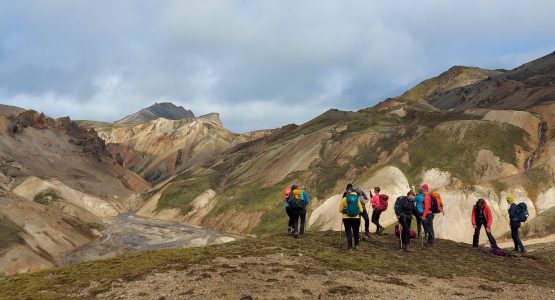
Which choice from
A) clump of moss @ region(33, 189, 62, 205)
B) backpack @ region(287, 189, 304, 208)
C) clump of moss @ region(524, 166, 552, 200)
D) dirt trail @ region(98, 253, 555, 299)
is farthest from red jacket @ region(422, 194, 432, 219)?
clump of moss @ region(33, 189, 62, 205)

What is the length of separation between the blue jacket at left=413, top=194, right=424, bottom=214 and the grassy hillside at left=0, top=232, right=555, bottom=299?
2262 millimetres

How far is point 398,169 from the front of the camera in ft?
342

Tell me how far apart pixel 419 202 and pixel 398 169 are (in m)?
78.0

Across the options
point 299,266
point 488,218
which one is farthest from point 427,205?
point 299,266

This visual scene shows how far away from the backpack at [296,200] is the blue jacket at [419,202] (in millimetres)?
6480

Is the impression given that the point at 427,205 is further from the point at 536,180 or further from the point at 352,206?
the point at 536,180

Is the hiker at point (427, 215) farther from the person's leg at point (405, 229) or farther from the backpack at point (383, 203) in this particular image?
the backpack at point (383, 203)

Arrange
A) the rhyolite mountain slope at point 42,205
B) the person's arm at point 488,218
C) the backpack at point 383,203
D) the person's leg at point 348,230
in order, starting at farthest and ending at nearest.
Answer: the rhyolite mountain slope at point 42,205 → the backpack at point 383,203 → the person's arm at point 488,218 → the person's leg at point 348,230

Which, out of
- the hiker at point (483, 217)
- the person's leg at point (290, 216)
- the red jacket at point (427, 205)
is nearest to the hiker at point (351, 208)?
the person's leg at point (290, 216)

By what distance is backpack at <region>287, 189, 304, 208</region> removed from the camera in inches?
1128

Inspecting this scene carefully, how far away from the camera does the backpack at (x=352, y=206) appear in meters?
23.8

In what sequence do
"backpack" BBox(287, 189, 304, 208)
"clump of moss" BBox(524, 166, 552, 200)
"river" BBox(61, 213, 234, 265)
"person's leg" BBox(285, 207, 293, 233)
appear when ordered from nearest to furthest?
"backpack" BBox(287, 189, 304, 208) → "person's leg" BBox(285, 207, 293, 233) → "clump of moss" BBox(524, 166, 552, 200) → "river" BBox(61, 213, 234, 265)

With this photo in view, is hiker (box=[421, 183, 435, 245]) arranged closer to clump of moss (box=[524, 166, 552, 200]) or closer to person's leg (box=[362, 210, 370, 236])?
person's leg (box=[362, 210, 370, 236])

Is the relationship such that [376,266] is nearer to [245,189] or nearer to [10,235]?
[10,235]
